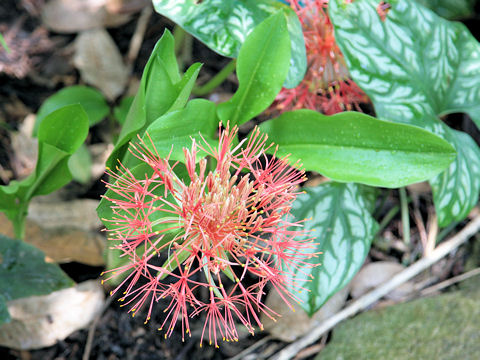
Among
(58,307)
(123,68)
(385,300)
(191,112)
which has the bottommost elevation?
(385,300)

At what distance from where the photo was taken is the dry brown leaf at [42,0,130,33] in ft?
4.96

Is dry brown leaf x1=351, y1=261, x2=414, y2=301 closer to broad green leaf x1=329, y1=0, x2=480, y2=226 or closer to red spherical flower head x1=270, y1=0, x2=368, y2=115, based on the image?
broad green leaf x1=329, y1=0, x2=480, y2=226

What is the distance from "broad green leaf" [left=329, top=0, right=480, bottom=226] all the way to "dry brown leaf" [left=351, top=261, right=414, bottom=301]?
1.01 feet

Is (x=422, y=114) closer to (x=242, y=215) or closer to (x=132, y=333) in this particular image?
(x=242, y=215)

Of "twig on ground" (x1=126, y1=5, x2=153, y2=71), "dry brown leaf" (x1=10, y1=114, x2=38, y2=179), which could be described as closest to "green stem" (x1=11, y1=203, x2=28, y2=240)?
"dry brown leaf" (x1=10, y1=114, x2=38, y2=179)

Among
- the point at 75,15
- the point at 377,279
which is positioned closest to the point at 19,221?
the point at 75,15

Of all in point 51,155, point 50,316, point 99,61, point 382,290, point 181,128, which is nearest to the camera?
point 181,128

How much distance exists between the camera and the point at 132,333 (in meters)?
1.23

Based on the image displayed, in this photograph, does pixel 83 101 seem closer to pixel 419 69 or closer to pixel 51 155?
pixel 51 155

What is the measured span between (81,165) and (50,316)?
421mm

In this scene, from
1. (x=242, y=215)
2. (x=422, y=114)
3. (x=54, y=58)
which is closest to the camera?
(x=242, y=215)

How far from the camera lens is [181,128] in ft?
2.79

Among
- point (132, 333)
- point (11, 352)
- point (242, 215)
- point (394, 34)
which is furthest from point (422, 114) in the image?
point (11, 352)

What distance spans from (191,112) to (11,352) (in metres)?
0.80
